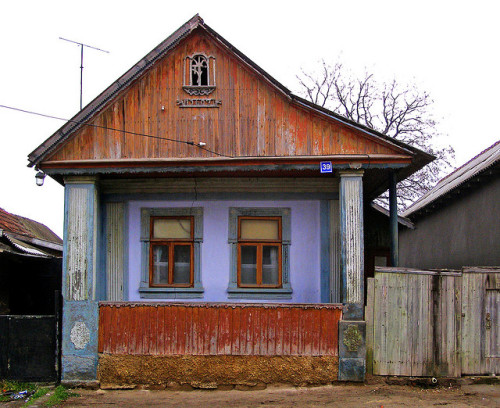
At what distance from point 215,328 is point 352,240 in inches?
113

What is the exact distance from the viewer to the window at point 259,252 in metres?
11.3

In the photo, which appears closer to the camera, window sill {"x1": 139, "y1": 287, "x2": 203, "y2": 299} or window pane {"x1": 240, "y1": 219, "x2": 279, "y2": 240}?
window sill {"x1": 139, "y1": 287, "x2": 203, "y2": 299}

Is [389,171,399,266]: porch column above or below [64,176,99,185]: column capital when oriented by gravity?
below

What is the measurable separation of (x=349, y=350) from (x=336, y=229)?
2.52 m

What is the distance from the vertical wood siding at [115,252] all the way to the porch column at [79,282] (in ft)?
3.86

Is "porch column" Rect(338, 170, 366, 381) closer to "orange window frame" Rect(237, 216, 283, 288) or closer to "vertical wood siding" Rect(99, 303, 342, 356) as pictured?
"vertical wood siding" Rect(99, 303, 342, 356)

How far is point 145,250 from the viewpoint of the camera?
37.6 ft

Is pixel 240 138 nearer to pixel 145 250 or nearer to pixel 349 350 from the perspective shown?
pixel 145 250

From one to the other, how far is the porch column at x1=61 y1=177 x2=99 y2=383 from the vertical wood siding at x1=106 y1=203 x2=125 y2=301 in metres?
1.18

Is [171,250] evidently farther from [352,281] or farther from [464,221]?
[464,221]

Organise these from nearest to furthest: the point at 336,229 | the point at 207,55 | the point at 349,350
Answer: the point at 349,350 → the point at 207,55 → the point at 336,229

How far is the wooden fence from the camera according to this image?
9.77 meters

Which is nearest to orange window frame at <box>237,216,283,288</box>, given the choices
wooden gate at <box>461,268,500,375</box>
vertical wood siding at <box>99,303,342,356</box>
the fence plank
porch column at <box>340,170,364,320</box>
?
vertical wood siding at <box>99,303,342,356</box>

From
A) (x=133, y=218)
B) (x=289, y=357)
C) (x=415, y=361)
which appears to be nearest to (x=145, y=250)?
(x=133, y=218)
